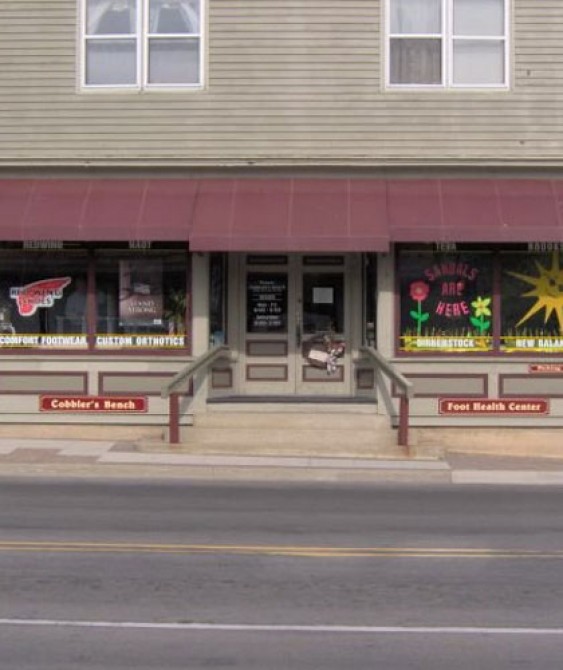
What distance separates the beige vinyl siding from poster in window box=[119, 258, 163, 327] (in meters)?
1.60

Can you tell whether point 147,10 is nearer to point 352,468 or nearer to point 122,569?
point 352,468

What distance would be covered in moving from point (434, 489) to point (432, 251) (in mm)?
4311

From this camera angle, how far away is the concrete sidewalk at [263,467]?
12.3 meters

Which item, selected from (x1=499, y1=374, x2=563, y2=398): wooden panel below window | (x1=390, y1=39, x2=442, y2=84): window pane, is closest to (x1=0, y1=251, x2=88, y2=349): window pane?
(x1=390, y1=39, x2=442, y2=84): window pane

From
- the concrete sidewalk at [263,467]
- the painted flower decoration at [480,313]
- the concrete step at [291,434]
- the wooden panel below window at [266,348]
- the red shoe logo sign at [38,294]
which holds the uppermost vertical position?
the red shoe logo sign at [38,294]

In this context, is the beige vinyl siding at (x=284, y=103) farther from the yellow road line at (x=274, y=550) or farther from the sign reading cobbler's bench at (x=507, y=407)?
the yellow road line at (x=274, y=550)

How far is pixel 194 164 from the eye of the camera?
1467 cm

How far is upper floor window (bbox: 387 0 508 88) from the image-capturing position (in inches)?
583

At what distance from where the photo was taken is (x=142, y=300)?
14.9m

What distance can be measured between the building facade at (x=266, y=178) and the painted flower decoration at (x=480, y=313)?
0.10 feet

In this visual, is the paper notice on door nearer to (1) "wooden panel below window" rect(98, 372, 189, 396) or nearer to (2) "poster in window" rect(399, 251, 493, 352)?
(2) "poster in window" rect(399, 251, 493, 352)

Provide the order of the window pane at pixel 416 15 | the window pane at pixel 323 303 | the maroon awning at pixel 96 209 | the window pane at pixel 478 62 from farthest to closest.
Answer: the window pane at pixel 323 303 < the window pane at pixel 416 15 < the window pane at pixel 478 62 < the maroon awning at pixel 96 209

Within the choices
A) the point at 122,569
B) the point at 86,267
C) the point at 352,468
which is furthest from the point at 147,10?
the point at 122,569

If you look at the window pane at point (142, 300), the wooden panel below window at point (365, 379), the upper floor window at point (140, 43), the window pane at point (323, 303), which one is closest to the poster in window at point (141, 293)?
the window pane at point (142, 300)
